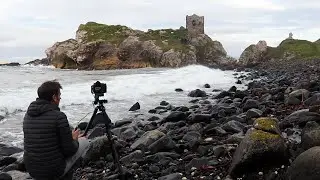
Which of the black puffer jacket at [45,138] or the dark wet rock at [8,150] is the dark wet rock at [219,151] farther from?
the dark wet rock at [8,150]

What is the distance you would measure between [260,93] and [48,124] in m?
16.4

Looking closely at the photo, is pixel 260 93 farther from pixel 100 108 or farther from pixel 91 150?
pixel 100 108

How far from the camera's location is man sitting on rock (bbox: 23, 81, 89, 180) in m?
5.59

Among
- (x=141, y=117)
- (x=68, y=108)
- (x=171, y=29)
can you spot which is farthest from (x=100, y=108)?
(x=171, y=29)

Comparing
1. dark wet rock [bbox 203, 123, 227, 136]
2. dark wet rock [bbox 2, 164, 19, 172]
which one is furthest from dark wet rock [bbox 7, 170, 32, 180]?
→ dark wet rock [bbox 203, 123, 227, 136]

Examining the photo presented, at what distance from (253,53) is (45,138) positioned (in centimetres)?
8843

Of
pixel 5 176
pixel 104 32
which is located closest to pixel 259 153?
pixel 5 176

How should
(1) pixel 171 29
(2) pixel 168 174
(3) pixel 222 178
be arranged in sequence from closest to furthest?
(3) pixel 222 178 → (2) pixel 168 174 → (1) pixel 171 29

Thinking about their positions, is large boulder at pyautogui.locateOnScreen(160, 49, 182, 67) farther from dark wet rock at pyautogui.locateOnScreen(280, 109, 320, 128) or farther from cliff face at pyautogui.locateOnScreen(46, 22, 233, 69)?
dark wet rock at pyautogui.locateOnScreen(280, 109, 320, 128)

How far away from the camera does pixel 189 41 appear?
10931 cm

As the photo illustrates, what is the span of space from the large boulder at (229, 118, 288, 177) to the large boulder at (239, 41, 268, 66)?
3241 inches

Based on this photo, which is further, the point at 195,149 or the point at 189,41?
the point at 189,41

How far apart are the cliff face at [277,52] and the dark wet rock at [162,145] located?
7923 cm

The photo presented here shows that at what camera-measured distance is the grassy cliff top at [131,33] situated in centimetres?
9919
